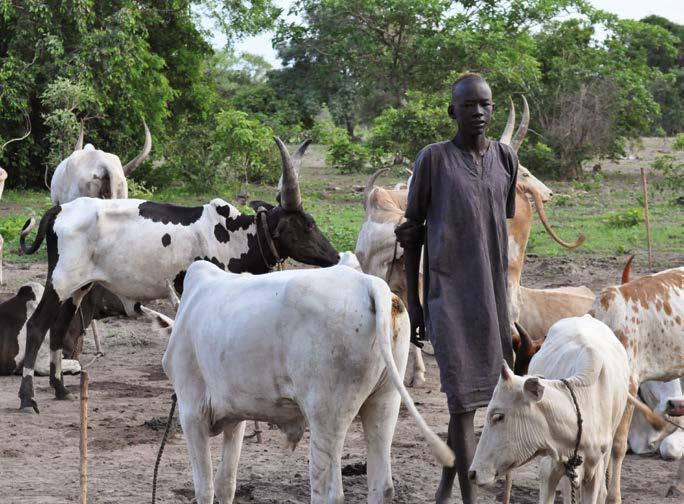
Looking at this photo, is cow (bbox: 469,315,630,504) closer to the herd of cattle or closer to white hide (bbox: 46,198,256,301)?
the herd of cattle

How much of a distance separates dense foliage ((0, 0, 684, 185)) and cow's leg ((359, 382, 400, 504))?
15.8 metres

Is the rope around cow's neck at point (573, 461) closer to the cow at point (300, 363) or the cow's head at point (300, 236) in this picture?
the cow at point (300, 363)

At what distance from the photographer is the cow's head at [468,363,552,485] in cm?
441

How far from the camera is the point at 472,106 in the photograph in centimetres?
473

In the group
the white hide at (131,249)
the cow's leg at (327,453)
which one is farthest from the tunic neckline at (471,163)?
the white hide at (131,249)

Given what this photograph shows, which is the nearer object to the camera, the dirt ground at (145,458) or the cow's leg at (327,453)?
the cow's leg at (327,453)

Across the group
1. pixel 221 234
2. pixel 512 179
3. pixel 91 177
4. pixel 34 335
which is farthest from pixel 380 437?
pixel 91 177

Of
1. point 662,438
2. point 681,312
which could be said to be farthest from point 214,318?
point 662,438

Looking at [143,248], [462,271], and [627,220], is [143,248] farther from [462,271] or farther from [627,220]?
[627,220]

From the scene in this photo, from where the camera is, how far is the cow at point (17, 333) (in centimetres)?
940

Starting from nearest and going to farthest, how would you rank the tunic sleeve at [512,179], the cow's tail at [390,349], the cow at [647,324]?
1. the cow's tail at [390,349]
2. the tunic sleeve at [512,179]
3. the cow at [647,324]

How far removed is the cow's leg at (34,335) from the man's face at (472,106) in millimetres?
4535

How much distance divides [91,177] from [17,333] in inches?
120

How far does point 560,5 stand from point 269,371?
24303mm
